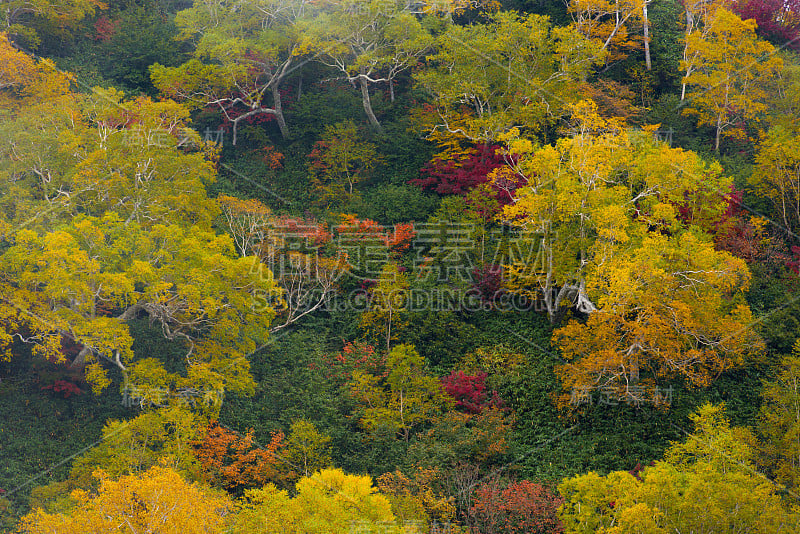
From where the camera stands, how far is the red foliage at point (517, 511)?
20.2 metres

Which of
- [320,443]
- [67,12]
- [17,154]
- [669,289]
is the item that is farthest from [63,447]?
[67,12]

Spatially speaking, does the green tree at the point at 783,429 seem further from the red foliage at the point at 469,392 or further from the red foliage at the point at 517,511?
the red foliage at the point at 469,392

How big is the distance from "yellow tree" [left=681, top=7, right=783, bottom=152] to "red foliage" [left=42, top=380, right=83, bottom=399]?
81.6 ft

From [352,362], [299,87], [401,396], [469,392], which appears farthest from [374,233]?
[299,87]

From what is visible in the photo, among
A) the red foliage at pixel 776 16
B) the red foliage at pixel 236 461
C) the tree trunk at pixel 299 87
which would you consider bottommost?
the red foliage at pixel 236 461

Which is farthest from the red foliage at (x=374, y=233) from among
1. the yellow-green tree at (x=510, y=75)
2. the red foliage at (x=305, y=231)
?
the yellow-green tree at (x=510, y=75)

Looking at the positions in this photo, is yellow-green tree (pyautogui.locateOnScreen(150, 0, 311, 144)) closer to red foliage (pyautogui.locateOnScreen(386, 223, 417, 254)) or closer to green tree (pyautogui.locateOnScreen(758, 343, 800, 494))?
red foliage (pyautogui.locateOnScreen(386, 223, 417, 254))

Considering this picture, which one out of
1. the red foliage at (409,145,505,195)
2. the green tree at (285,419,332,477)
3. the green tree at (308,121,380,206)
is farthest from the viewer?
the green tree at (308,121,380,206)

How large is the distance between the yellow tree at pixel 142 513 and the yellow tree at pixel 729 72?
2519 cm

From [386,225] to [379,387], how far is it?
8.30 meters

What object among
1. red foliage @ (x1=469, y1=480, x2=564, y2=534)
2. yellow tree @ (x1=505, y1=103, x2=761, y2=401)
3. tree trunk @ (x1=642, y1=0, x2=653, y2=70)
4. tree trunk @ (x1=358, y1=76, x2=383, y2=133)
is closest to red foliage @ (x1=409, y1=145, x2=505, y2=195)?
yellow tree @ (x1=505, y1=103, x2=761, y2=401)

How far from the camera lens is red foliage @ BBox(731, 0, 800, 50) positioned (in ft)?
122

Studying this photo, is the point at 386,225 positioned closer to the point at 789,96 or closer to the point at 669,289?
the point at 669,289

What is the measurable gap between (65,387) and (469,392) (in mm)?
12001
